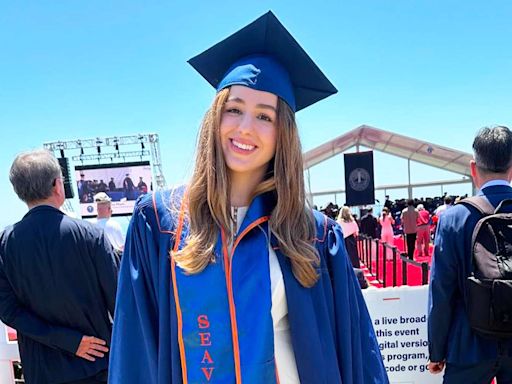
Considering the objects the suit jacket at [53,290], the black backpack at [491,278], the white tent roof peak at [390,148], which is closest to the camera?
the black backpack at [491,278]

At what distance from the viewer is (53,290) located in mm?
2119

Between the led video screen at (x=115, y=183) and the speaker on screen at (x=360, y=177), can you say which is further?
the led video screen at (x=115, y=183)

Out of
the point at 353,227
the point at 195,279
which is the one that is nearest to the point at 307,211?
the point at 195,279

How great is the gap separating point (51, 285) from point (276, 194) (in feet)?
4.73

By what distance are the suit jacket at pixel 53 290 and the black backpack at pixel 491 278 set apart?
1.91 metres

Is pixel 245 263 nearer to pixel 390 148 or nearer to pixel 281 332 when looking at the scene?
pixel 281 332

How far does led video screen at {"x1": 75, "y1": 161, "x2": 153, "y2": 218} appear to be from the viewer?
606 inches

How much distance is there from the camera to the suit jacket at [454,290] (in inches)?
85.3

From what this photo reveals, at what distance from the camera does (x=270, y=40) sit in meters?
1.45

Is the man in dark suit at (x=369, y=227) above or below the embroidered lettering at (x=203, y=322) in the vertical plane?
below

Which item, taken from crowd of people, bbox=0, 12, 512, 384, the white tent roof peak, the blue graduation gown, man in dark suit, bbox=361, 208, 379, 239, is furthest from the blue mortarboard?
man in dark suit, bbox=361, 208, 379, 239

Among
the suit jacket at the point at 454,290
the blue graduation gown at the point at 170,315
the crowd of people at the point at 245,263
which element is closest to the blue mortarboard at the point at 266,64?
the crowd of people at the point at 245,263

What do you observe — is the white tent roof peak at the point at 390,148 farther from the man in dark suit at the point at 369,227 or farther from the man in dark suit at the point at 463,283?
the man in dark suit at the point at 463,283

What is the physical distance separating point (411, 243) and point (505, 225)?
9267mm
